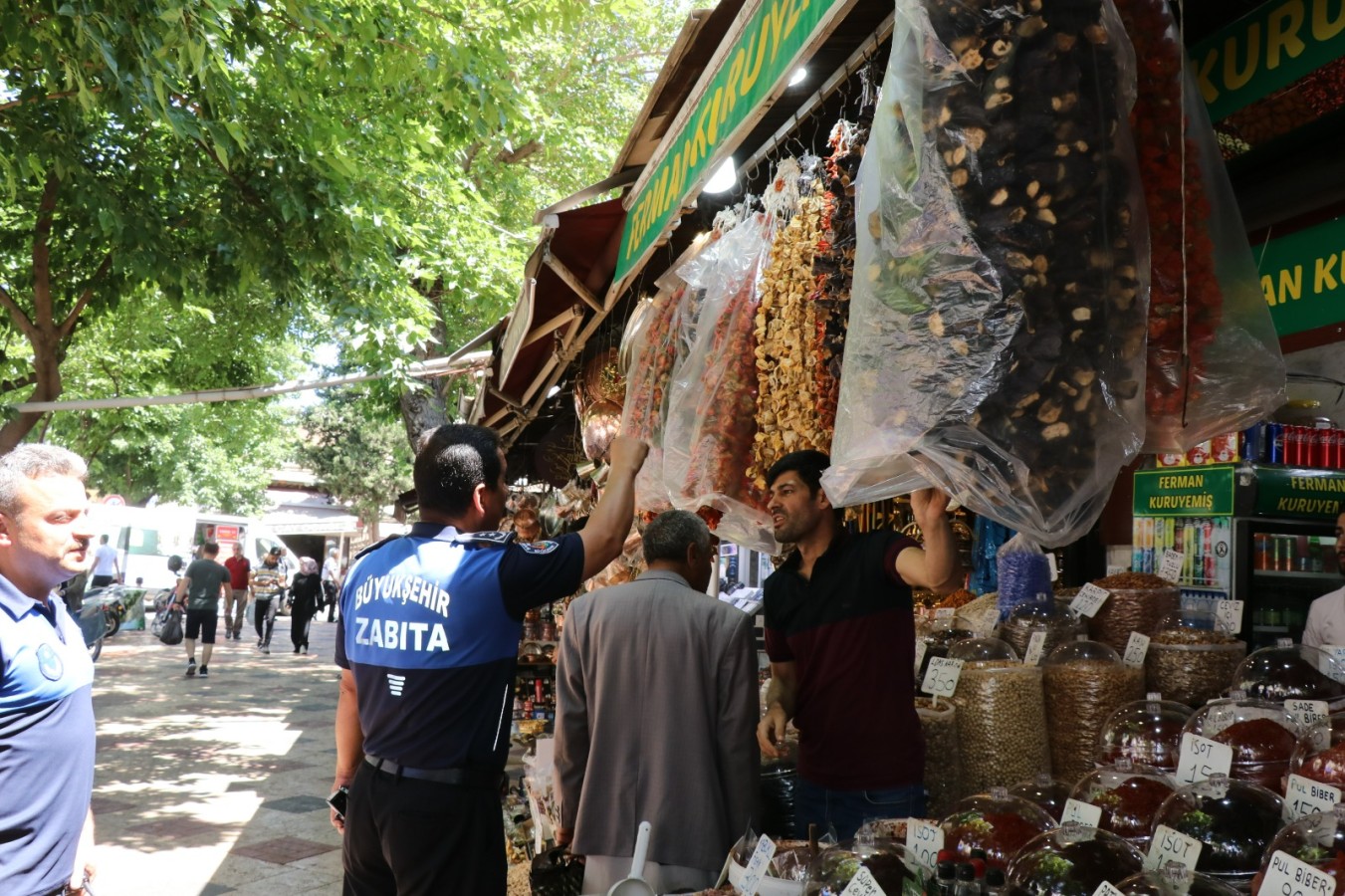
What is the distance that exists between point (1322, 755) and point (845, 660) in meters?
1.25

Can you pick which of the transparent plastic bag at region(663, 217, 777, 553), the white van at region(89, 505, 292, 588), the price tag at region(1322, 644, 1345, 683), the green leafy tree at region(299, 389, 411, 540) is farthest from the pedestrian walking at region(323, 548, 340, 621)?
the price tag at region(1322, 644, 1345, 683)

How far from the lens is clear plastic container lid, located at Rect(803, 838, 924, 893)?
1655 mm

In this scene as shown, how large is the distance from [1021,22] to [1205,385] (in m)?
0.67

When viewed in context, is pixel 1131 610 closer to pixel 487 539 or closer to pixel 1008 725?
pixel 1008 725

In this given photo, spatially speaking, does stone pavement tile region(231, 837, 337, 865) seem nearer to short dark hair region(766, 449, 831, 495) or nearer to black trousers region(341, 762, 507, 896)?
black trousers region(341, 762, 507, 896)

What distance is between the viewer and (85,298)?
902cm

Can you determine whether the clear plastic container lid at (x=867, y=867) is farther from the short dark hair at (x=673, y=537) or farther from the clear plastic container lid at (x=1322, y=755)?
the short dark hair at (x=673, y=537)

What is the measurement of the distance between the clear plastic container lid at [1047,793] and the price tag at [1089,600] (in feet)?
3.39

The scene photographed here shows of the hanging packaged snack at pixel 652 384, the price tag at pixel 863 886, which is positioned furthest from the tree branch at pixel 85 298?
the price tag at pixel 863 886

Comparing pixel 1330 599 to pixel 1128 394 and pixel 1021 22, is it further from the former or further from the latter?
pixel 1021 22

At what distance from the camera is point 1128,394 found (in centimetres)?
164

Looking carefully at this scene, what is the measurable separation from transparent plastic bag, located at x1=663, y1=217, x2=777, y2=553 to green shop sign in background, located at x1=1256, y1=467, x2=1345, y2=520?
78.7 inches

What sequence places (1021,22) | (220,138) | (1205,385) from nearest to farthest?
(1021,22) → (1205,385) → (220,138)

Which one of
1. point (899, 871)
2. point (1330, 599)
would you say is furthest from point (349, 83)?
point (899, 871)
